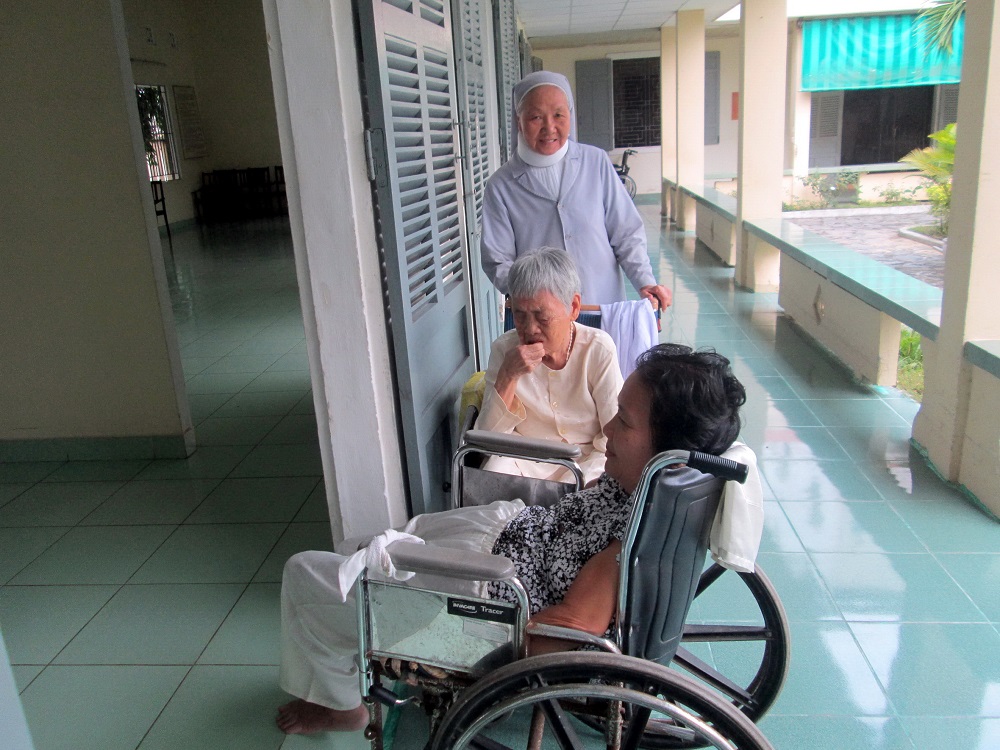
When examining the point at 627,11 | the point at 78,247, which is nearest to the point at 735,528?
the point at 78,247

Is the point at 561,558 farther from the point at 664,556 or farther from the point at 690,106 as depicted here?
the point at 690,106

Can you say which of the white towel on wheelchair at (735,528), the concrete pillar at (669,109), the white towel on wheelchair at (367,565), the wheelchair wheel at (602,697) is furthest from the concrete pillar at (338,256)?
the concrete pillar at (669,109)

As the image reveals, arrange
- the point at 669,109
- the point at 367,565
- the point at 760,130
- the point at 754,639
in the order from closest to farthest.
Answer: the point at 367,565
the point at 754,639
the point at 760,130
the point at 669,109

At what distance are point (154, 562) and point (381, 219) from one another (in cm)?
154

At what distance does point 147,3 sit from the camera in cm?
1121

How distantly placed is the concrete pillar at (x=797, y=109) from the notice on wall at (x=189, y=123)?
31.4ft

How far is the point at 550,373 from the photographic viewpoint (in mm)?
2047

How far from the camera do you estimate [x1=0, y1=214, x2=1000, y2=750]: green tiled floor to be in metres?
1.84

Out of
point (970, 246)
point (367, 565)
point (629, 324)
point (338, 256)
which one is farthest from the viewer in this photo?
point (970, 246)

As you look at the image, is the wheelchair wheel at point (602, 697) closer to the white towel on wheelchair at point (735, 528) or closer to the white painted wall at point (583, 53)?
the white towel on wheelchair at point (735, 528)

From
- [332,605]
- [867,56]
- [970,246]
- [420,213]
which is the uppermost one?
[867,56]

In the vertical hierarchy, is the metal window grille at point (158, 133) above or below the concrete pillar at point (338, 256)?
above

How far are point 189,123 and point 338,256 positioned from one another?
1243 centimetres

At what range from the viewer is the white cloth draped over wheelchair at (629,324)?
7.90 ft
